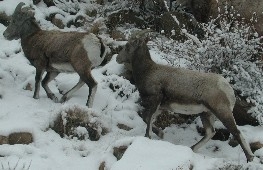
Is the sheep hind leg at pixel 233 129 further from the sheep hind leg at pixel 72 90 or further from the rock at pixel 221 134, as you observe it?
the sheep hind leg at pixel 72 90

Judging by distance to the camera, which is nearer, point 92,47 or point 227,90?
point 227,90

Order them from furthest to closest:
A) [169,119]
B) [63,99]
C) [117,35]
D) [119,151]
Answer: [117,35] → [63,99] → [169,119] → [119,151]

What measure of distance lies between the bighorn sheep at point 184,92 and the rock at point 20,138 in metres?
1.83

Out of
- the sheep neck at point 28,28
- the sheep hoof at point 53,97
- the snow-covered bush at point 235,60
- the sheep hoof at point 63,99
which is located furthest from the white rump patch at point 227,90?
the sheep neck at point 28,28

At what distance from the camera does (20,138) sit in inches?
275

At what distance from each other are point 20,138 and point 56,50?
7.32 ft

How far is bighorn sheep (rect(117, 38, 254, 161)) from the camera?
686 centimetres

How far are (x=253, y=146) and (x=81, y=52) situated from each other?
131 inches

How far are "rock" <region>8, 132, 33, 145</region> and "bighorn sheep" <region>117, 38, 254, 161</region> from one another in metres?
1.83

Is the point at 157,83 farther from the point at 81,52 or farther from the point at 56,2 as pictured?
the point at 56,2

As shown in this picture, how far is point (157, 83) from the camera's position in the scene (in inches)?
Answer: 293

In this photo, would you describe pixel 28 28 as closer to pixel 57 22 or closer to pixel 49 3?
pixel 57 22

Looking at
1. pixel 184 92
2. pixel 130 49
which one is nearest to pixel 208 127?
pixel 184 92

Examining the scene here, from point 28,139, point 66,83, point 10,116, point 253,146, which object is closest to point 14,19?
point 66,83
